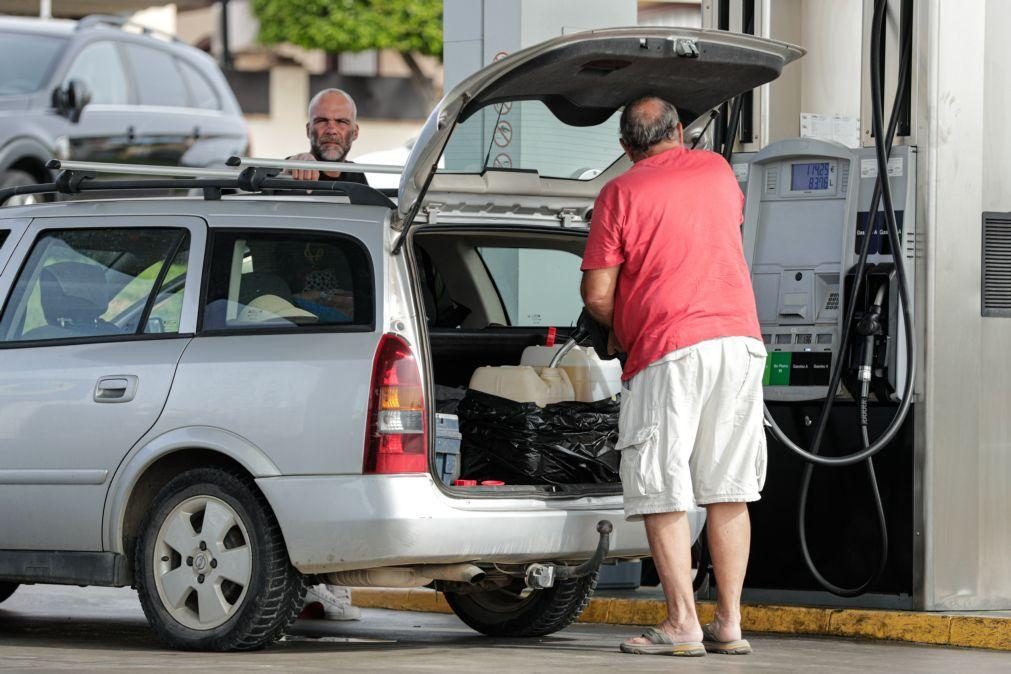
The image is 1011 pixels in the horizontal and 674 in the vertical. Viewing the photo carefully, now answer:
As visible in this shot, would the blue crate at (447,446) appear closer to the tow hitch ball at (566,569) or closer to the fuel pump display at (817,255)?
the tow hitch ball at (566,569)

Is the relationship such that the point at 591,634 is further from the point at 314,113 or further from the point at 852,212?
the point at 314,113

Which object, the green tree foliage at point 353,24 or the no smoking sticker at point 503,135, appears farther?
the green tree foliage at point 353,24

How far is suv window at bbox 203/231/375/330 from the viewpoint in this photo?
7098 mm

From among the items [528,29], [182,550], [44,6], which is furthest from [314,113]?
[44,6]

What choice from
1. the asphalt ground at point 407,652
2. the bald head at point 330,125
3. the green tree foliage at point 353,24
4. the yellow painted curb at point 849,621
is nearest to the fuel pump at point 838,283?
the yellow painted curb at point 849,621

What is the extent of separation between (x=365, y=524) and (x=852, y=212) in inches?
119

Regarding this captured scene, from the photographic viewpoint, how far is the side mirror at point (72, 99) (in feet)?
60.8

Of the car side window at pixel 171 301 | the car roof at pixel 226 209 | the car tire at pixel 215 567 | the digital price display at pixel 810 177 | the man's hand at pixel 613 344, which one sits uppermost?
the digital price display at pixel 810 177

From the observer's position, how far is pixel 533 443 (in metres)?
7.52

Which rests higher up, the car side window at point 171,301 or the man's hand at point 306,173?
the man's hand at point 306,173

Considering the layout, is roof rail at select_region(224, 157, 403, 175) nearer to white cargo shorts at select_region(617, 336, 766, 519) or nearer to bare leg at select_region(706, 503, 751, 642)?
white cargo shorts at select_region(617, 336, 766, 519)

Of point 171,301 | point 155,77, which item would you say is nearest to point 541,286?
point 171,301

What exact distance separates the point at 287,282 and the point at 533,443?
3.71 ft

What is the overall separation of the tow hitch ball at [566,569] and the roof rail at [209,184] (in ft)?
4.70
